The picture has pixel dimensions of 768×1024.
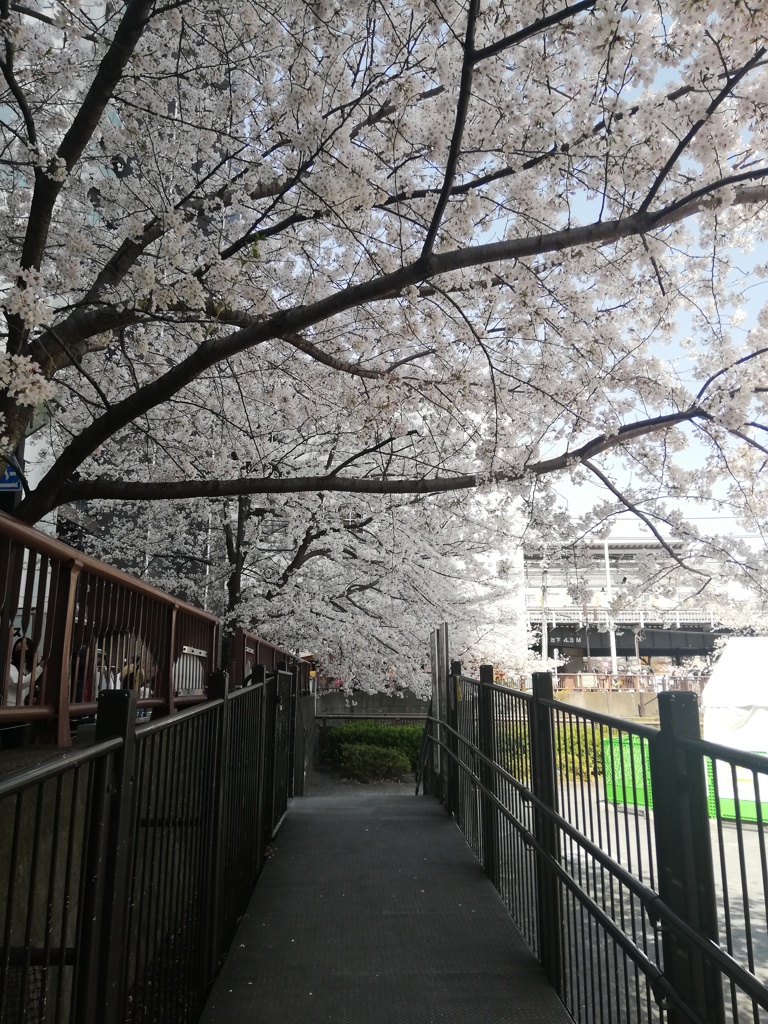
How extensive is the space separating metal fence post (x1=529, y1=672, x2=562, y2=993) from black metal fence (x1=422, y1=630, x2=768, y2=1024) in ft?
0.03

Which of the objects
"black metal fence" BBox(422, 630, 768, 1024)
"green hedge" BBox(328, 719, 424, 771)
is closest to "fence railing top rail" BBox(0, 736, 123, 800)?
"black metal fence" BBox(422, 630, 768, 1024)

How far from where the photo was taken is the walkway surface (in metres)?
3.58

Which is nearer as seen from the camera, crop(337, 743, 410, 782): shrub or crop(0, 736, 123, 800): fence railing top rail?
crop(0, 736, 123, 800): fence railing top rail

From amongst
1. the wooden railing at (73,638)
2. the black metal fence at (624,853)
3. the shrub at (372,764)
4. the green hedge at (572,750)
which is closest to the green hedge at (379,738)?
the shrub at (372,764)

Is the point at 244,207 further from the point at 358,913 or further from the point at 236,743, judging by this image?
the point at 358,913

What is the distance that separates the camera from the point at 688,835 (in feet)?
7.79

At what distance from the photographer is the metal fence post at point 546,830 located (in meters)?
3.80

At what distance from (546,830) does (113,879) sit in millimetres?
2576

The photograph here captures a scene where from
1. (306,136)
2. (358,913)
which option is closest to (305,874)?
(358,913)

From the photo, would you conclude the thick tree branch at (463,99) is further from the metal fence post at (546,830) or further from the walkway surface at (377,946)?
the walkway surface at (377,946)

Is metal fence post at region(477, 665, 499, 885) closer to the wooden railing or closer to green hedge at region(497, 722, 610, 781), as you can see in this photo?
green hedge at region(497, 722, 610, 781)

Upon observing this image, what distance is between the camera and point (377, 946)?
14.3 feet

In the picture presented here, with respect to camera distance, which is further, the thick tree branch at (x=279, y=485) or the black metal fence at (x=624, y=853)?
the thick tree branch at (x=279, y=485)

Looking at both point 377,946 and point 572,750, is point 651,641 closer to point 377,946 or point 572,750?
point 377,946
